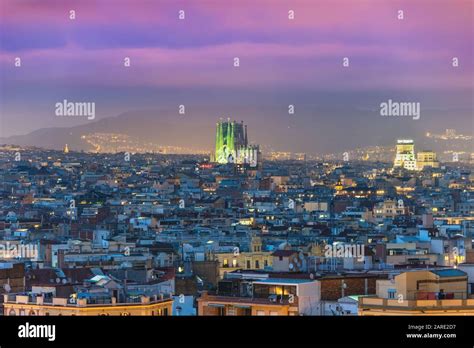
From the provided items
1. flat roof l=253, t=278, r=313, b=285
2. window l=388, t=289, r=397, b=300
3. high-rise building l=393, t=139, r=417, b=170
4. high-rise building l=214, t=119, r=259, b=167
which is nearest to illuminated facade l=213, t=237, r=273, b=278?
→ flat roof l=253, t=278, r=313, b=285

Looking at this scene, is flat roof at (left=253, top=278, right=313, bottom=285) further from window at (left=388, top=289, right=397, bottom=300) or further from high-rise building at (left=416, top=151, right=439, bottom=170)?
high-rise building at (left=416, top=151, right=439, bottom=170)

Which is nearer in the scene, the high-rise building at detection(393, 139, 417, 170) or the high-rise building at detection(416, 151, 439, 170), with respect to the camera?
the high-rise building at detection(416, 151, 439, 170)

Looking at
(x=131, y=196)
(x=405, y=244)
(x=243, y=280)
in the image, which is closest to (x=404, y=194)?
(x=131, y=196)

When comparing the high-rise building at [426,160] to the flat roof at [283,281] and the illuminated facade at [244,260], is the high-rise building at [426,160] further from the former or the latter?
the flat roof at [283,281]

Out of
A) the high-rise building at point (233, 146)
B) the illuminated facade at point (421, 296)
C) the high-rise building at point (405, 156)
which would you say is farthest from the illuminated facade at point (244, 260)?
the high-rise building at point (405, 156)

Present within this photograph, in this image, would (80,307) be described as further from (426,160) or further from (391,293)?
(426,160)

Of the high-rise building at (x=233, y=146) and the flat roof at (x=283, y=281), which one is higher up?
the high-rise building at (x=233, y=146)

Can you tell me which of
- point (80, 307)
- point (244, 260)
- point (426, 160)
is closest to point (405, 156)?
point (426, 160)
